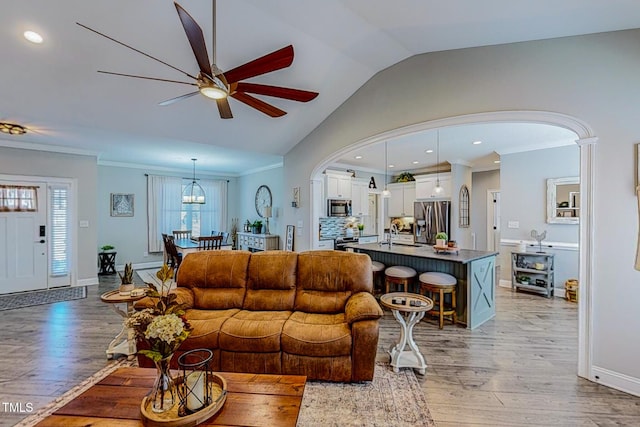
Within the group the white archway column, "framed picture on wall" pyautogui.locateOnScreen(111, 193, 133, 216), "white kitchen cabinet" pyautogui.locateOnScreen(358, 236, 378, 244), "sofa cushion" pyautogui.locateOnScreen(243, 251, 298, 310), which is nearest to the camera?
the white archway column

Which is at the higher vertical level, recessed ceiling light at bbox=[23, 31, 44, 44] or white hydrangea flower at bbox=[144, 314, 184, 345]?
recessed ceiling light at bbox=[23, 31, 44, 44]

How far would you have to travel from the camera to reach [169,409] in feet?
4.83

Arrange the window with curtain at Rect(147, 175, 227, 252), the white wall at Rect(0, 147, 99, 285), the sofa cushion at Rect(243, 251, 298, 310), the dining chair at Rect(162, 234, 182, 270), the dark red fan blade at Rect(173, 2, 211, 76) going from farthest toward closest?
the window with curtain at Rect(147, 175, 227, 252)
the dining chair at Rect(162, 234, 182, 270)
the white wall at Rect(0, 147, 99, 285)
the sofa cushion at Rect(243, 251, 298, 310)
the dark red fan blade at Rect(173, 2, 211, 76)

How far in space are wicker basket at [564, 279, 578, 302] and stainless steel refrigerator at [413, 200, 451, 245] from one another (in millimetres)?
2596

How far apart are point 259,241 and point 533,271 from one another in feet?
19.1

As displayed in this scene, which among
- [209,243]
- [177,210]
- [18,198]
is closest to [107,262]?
[177,210]

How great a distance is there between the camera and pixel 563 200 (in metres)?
5.16

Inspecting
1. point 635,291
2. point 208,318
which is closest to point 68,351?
point 208,318

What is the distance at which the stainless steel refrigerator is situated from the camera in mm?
7125

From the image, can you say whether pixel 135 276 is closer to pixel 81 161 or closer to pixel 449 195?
pixel 81 161

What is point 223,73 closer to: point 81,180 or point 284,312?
point 284,312

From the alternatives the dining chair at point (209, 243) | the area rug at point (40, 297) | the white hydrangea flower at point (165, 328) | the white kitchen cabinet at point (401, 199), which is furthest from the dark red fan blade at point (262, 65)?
the white kitchen cabinet at point (401, 199)

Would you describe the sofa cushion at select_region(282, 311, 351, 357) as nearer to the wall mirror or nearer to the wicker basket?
the wicker basket

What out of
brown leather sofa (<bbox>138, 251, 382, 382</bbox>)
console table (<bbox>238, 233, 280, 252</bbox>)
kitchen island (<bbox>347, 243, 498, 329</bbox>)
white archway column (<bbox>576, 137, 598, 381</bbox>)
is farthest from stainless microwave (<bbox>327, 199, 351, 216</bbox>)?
white archway column (<bbox>576, 137, 598, 381</bbox>)
